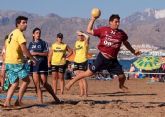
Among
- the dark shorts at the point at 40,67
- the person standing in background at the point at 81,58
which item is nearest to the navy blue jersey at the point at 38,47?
the dark shorts at the point at 40,67

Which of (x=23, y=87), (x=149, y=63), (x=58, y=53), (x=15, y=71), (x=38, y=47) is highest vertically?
(x=38, y=47)

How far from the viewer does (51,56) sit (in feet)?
49.1

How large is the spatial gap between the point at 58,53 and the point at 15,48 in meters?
4.92

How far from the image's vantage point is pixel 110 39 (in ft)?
36.0

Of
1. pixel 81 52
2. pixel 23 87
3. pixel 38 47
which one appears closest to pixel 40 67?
pixel 38 47

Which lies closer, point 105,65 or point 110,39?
point 110,39

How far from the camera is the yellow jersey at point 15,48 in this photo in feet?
32.9

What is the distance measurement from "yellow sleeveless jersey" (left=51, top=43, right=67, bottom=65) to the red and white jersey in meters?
3.85

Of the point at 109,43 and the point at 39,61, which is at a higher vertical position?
the point at 109,43

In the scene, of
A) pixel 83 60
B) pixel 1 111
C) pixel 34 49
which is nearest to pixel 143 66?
pixel 83 60

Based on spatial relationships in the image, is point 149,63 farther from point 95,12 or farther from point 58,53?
point 95,12

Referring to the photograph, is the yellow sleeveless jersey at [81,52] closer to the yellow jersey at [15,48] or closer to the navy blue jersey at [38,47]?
the navy blue jersey at [38,47]

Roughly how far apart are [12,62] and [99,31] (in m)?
2.02

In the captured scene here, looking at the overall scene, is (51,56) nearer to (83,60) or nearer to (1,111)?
(83,60)
